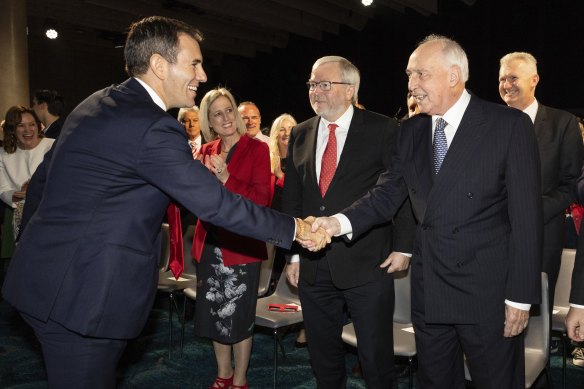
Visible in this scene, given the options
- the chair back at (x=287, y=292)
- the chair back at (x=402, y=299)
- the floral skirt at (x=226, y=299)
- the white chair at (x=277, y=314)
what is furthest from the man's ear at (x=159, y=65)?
the chair back at (x=287, y=292)

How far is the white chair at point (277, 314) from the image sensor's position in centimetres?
353

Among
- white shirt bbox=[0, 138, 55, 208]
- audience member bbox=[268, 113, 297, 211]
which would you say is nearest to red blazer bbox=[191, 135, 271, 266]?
audience member bbox=[268, 113, 297, 211]

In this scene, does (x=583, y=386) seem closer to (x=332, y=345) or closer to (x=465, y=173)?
(x=332, y=345)

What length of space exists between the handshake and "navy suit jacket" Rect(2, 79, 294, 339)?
2.12ft

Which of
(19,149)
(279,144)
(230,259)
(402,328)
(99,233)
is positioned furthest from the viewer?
(279,144)

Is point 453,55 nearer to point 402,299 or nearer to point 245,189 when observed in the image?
point 245,189

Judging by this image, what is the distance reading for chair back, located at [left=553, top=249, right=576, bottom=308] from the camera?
3449 millimetres

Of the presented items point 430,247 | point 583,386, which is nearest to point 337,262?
point 430,247

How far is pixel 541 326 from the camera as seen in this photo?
9.27 feet

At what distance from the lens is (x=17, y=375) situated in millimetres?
3861

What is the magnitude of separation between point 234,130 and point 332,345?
140 centimetres

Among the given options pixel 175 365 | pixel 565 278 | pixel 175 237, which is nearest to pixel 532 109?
pixel 565 278

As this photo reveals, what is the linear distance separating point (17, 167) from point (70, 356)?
3638 mm

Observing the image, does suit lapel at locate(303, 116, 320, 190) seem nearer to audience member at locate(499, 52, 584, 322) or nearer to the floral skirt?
the floral skirt
